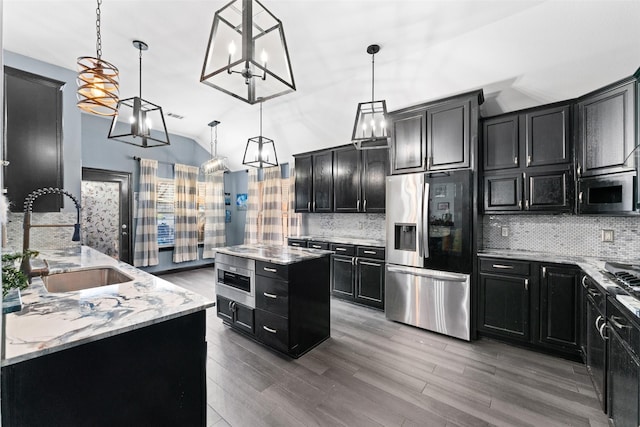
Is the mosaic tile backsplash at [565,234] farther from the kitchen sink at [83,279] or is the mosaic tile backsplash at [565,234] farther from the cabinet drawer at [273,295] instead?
the kitchen sink at [83,279]

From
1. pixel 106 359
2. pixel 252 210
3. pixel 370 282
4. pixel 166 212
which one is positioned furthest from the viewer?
pixel 252 210

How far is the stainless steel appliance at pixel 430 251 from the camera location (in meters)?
3.02

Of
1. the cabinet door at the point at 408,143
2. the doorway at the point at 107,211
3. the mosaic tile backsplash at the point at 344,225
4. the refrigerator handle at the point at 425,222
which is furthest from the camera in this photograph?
the doorway at the point at 107,211

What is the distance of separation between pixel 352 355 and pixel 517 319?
5.72 ft

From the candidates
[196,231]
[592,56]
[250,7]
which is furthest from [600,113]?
[196,231]

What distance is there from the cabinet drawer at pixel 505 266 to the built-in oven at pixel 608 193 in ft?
2.49

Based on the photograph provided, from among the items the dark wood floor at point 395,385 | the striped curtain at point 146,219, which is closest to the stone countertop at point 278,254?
the dark wood floor at point 395,385

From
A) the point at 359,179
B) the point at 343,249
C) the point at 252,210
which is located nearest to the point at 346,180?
the point at 359,179

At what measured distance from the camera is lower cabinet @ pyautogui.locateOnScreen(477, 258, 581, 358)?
2584mm

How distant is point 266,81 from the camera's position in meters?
1.56

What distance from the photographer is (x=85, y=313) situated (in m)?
1.27

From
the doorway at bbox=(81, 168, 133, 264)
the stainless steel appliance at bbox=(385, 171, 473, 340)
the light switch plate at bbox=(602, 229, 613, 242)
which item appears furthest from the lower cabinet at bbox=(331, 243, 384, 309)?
the doorway at bbox=(81, 168, 133, 264)

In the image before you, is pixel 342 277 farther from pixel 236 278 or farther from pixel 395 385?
pixel 395 385

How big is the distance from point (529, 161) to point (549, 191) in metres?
0.37
